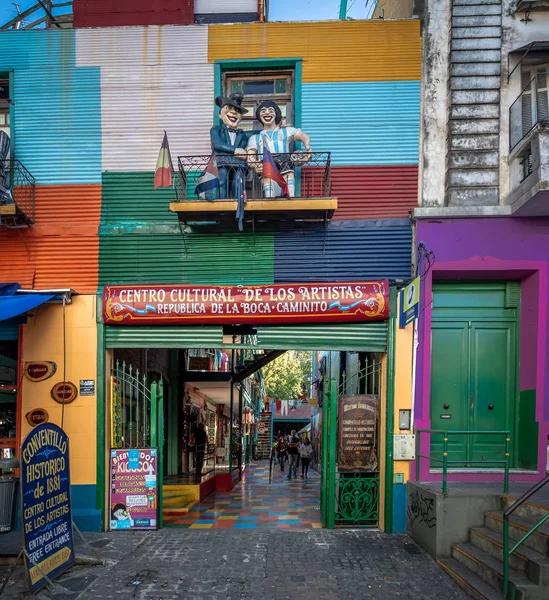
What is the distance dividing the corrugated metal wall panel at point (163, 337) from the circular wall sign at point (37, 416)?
5.00ft

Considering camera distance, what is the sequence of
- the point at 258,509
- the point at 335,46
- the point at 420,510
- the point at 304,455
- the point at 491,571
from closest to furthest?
the point at 491,571 → the point at 420,510 → the point at 335,46 → the point at 258,509 → the point at 304,455

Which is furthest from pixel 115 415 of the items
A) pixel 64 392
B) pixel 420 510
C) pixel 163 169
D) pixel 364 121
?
pixel 364 121

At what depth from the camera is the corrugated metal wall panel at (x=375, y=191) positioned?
9406mm

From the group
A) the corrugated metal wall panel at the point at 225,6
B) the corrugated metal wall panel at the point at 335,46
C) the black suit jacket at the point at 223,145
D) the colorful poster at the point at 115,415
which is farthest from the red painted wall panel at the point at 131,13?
the colorful poster at the point at 115,415

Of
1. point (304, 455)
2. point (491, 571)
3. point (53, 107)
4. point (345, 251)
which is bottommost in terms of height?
point (304, 455)

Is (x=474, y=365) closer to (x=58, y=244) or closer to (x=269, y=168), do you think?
(x=269, y=168)

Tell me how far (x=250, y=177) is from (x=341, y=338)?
3.25m

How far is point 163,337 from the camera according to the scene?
9320mm

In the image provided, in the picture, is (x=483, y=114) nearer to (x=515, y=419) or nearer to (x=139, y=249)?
(x=515, y=419)

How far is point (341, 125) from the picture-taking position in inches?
382

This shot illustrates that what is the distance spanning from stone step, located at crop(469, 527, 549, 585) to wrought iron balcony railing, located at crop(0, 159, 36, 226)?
8.48 m

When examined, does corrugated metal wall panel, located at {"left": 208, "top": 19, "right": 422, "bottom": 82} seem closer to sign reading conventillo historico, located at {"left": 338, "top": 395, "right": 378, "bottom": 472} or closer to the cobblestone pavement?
sign reading conventillo historico, located at {"left": 338, "top": 395, "right": 378, "bottom": 472}

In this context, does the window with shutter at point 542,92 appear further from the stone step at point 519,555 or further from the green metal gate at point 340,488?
the stone step at point 519,555

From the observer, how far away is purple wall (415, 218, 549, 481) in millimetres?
8953
